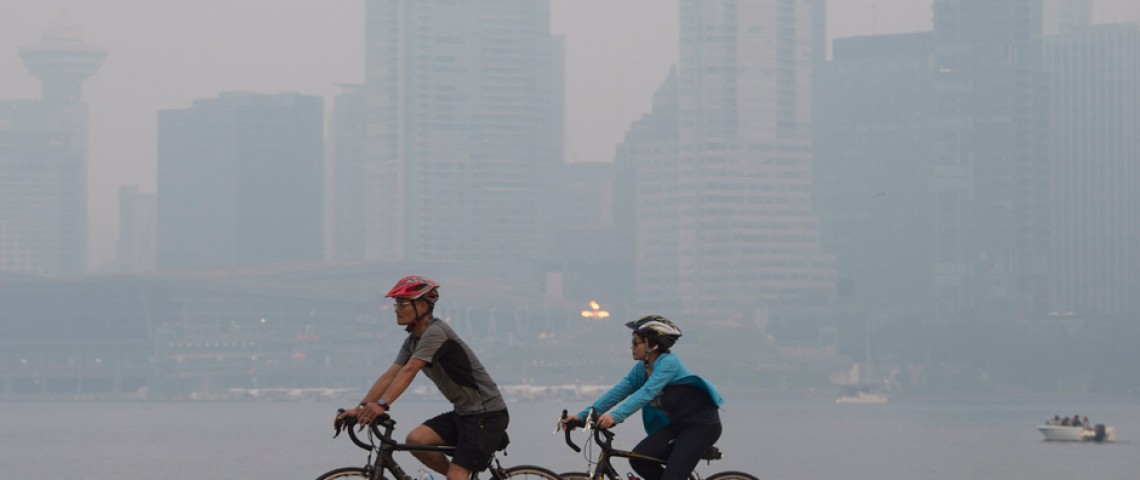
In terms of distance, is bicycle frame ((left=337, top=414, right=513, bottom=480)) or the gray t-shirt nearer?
bicycle frame ((left=337, top=414, right=513, bottom=480))

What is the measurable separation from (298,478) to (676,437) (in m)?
71.4

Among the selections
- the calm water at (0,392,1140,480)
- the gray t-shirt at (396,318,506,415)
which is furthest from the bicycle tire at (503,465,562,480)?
the calm water at (0,392,1140,480)

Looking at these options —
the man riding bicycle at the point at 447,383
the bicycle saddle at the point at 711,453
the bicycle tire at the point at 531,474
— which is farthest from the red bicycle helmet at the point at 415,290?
the bicycle saddle at the point at 711,453

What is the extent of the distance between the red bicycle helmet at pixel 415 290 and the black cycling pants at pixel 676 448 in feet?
7.54

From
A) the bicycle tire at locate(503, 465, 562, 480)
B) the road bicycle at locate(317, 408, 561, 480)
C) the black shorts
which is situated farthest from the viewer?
the bicycle tire at locate(503, 465, 562, 480)

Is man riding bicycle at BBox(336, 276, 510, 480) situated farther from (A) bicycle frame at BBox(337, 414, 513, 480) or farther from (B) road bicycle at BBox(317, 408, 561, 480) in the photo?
(A) bicycle frame at BBox(337, 414, 513, 480)

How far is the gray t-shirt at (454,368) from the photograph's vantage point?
50.6 ft

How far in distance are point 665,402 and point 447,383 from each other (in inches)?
77.7

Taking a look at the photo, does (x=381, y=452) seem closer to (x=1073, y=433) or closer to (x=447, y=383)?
(x=447, y=383)

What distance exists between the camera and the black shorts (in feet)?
51.8

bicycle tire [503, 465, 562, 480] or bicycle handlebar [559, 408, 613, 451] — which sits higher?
bicycle handlebar [559, 408, 613, 451]

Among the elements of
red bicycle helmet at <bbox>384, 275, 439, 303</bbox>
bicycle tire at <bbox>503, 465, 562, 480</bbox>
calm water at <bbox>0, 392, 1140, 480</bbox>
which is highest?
red bicycle helmet at <bbox>384, 275, 439, 303</bbox>

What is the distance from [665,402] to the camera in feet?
55.1

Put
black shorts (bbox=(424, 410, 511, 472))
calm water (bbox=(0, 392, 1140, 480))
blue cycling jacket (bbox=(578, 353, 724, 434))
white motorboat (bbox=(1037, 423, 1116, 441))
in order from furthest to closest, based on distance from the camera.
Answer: white motorboat (bbox=(1037, 423, 1116, 441)) < calm water (bbox=(0, 392, 1140, 480)) < blue cycling jacket (bbox=(578, 353, 724, 434)) < black shorts (bbox=(424, 410, 511, 472))
